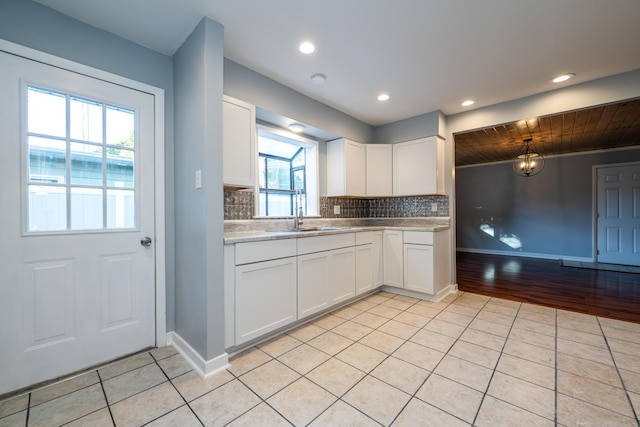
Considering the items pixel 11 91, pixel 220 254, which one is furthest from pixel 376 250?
pixel 11 91

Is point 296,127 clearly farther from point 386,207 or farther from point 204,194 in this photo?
point 386,207

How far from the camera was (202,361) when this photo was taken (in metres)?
1.74

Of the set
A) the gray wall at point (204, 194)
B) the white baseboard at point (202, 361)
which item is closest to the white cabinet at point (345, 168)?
the gray wall at point (204, 194)

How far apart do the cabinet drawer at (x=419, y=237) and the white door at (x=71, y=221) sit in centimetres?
270

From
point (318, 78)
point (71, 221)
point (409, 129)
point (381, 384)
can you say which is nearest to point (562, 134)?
point (409, 129)

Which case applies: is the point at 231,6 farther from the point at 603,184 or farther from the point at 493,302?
the point at 603,184

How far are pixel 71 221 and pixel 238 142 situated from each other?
1.26 m

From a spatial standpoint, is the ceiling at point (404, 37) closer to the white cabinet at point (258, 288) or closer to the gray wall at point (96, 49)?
the gray wall at point (96, 49)

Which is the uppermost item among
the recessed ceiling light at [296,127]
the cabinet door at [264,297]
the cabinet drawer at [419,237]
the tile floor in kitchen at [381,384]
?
the recessed ceiling light at [296,127]

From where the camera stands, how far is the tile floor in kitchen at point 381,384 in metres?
1.35

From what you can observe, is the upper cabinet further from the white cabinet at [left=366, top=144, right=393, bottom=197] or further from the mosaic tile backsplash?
the white cabinet at [left=366, top=144, right=393, bottom=197]

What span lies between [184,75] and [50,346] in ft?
6.77

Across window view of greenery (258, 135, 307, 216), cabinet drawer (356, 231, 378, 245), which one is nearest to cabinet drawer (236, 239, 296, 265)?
window view of greenery (258, 135, 307, 216)

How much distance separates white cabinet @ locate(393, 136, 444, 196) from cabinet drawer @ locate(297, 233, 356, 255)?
1.20m
